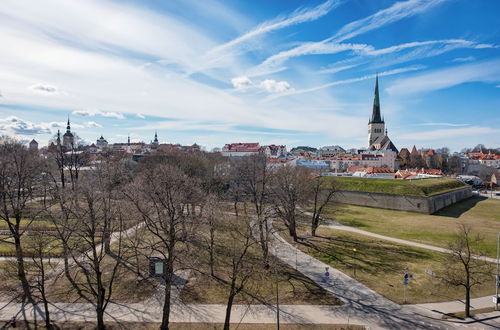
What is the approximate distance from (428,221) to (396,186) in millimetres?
9958

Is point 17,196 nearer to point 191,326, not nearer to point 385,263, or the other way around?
point 191,326

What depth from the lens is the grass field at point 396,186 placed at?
150 feet

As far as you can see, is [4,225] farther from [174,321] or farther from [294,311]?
[294,311]

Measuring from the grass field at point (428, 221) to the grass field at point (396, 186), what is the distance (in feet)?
10.6

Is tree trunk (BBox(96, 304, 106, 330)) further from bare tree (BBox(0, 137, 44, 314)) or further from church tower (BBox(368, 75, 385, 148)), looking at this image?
church tower (BBox(368, 75, 385, 148))

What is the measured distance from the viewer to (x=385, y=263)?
2384 centimetres

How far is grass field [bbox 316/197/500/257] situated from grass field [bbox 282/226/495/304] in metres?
4.56

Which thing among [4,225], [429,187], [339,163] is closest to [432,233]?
[429,187]

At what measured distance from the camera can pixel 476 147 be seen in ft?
568

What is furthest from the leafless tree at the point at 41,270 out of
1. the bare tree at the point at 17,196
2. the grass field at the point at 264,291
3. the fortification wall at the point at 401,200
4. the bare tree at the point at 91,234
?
the fortification wall at the point at 401,200

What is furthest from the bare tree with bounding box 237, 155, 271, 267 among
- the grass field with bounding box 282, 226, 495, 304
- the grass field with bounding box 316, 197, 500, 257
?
the grass field with bounding box 316, 197, 500, 257

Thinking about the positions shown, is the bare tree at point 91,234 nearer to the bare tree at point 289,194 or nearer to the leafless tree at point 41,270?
the leafless tree at point 41,270

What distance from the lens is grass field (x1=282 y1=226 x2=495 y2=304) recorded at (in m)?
19.0

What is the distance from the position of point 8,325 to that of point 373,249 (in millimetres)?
25932
